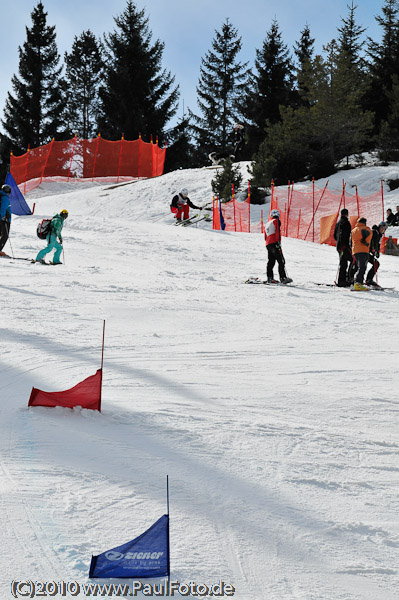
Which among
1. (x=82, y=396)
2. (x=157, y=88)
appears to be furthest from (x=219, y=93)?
(x=82, y=396)

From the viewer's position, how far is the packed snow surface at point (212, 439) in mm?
2611

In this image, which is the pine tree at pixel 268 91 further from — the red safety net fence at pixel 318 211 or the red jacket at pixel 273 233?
the red jacket at pixel 273 233

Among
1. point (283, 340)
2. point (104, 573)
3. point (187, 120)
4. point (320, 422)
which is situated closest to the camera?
point (104, 573)

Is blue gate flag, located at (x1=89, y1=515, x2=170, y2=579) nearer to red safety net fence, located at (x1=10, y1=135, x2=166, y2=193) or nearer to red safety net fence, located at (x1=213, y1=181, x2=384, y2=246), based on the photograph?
red safety net fence, located at (x1=213, y1=181, x2=384, y2=246)

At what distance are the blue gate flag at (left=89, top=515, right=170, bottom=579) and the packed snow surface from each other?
9cm

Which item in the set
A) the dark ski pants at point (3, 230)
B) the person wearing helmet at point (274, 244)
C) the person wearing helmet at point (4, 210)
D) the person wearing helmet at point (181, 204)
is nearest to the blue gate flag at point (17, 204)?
the person wearing helmet at point (181, 204)

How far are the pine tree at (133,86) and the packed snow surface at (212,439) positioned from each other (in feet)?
108

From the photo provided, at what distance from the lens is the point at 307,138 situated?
28312mm

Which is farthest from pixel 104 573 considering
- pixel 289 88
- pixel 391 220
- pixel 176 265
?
pixel 289 88

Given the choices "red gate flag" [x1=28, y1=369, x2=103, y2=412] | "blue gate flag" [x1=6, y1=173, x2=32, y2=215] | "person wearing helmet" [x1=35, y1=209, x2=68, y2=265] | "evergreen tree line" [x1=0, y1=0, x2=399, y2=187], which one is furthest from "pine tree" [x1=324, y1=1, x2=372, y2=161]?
"red gate flag" [x1=28, y1=369, x2=103, y2=412]

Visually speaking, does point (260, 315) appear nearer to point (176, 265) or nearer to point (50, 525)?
point (176, 265)

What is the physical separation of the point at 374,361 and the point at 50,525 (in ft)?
13.9

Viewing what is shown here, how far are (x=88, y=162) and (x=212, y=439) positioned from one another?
2881cm

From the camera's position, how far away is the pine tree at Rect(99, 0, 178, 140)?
40.3 m
